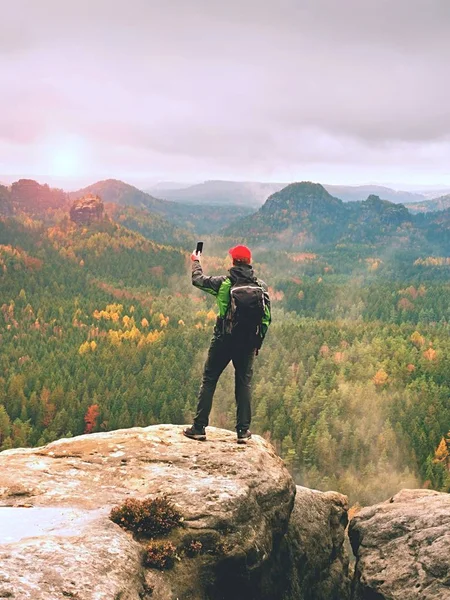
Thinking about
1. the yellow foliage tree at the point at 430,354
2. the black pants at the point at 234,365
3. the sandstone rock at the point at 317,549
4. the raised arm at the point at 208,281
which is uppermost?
the raised arm at the point at 208,281

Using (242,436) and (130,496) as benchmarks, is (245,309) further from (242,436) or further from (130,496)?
(130,496)

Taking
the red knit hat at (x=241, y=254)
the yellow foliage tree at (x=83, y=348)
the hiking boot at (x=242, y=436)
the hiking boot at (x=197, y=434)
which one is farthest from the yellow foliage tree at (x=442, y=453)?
the yellow foliage tree at (x=83, y=348)

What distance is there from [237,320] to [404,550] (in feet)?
42.1

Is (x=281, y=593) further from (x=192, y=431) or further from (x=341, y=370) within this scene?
(x=341, y=370)

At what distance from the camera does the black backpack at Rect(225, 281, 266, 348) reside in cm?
1775

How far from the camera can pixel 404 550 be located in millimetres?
21156

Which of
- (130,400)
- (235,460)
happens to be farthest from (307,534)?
(130,400)

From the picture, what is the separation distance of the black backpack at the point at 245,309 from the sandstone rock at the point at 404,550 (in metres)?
11.7

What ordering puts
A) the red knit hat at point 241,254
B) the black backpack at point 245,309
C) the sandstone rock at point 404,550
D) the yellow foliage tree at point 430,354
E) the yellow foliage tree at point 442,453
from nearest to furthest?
the black backpack at point 245,309 → the red knit hat at point 241,254 → the sandstone rock at point 404,550 → the yellow foliage tree at point 442,453 → the yellow foliage tree at point 430,354

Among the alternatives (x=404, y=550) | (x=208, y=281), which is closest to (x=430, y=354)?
(x=404, y=550)

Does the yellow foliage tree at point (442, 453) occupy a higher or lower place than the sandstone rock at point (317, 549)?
lower

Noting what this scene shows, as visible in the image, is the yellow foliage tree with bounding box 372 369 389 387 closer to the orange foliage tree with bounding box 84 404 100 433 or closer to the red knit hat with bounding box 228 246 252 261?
the orange foliage tree with bounding box 84 404 100 433

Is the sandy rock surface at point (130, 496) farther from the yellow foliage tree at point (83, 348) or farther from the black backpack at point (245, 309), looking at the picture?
the yellow foliage tree at point (83, 348)

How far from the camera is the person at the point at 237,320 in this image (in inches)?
703
